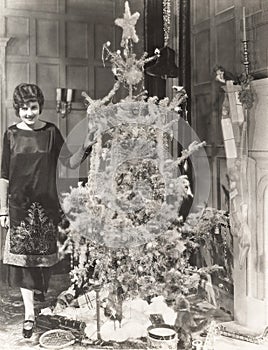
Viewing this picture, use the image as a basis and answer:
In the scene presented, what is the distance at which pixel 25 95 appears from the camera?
160 cm

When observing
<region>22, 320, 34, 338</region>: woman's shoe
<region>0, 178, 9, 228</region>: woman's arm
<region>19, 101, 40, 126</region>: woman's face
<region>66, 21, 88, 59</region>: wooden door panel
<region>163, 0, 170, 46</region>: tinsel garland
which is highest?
<region>163, 0, 170, 46</region>: tinsel garland

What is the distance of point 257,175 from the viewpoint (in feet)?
5.47

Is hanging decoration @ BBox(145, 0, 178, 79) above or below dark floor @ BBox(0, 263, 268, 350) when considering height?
above

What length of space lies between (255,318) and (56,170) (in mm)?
781

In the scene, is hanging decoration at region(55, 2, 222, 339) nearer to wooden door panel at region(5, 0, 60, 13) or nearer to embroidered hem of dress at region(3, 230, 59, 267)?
embroidered hem of dress at region(3, 230, 59, 267)

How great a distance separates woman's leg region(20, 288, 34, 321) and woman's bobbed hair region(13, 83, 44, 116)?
21.3 inches

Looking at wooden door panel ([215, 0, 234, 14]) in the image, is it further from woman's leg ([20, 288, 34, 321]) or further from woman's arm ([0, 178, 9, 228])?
woman's leg ([20, 288, 34, 321])

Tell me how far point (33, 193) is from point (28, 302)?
0.33m

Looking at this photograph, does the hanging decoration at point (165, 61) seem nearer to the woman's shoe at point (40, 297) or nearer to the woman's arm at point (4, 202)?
the woman's arm at point (4, 202)

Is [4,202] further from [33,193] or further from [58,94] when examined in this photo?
[58,94]

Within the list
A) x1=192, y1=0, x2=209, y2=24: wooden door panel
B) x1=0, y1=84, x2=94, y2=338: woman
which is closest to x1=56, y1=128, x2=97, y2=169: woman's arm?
x1=0, y1=84, x2=94, y2=338: woman

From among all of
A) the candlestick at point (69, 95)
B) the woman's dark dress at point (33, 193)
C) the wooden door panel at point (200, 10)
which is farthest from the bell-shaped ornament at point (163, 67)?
the woman's dark dress at point (33, 193)

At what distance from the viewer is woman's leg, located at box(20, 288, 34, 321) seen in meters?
1.63

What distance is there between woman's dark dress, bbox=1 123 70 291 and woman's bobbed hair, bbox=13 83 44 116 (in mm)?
83
